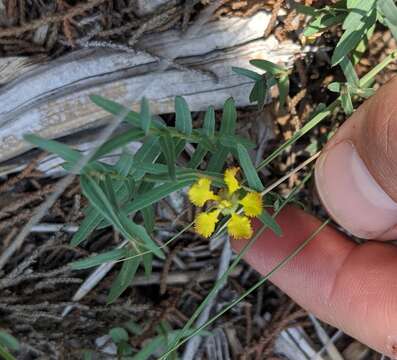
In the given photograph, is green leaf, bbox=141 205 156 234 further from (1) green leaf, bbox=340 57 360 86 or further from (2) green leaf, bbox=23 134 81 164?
(1) green leaf, bbox=340 57 360 86

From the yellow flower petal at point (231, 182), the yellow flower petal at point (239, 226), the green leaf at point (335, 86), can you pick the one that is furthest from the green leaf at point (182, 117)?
the green leaf at point (335, 86)

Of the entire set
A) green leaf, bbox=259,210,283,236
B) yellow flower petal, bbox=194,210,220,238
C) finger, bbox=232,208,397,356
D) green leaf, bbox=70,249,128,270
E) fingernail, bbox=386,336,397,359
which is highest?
yellow flower petal, bbox=194,210,220,238

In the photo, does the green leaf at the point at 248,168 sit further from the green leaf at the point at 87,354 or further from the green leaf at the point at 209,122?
the green leaf at the point at 87,354

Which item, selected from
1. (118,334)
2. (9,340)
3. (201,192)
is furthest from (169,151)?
(118,334)

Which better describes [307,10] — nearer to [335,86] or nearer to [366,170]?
[335,86]

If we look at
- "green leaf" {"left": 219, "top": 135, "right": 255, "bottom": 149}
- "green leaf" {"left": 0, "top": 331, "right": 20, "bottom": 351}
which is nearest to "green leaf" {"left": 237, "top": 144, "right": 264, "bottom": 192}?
"green leaf" {"left": 219, "top": 135, "right": 255, "bottom": 149}

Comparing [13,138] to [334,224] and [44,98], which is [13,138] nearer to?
[44,98]

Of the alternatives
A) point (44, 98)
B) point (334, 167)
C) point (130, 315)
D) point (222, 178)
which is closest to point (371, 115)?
point (334, 167)
